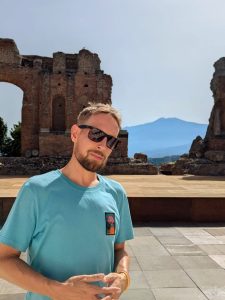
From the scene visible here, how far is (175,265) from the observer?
432 centimetres

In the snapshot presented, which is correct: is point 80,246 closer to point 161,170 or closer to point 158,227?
point 158,227

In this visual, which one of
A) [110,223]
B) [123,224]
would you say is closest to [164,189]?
[123,224]

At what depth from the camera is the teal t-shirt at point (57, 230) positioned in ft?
5.29

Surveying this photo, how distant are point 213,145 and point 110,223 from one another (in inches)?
810

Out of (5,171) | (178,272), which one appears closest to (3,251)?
(178,272)

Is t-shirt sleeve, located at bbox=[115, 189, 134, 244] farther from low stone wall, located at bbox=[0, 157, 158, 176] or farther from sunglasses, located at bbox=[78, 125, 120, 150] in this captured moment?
low stone wall, located at bbox=[0, 157, 158, 176]

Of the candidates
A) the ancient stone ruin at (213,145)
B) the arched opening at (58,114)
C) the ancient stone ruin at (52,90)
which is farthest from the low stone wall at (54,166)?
the arched opening at (58,114)

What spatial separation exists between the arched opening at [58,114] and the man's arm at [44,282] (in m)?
25.5

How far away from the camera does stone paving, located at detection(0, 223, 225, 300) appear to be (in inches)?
136

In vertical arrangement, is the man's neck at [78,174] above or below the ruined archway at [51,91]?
below

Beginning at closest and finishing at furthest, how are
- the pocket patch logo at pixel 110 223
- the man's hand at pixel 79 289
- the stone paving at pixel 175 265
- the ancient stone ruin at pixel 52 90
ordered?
the man's hand at pixel 79 289 → the pocket patch logo at pixel 110 223 → the stone paving at pixel 175 265 → the ancient stone ruin at pixel 52 90

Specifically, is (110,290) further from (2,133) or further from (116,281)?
(2,133)

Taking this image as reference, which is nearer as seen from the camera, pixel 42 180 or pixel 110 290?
pixel 110 290

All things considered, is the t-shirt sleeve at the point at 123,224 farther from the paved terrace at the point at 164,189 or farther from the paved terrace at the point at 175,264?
the paved terrace at the point at 164,189
